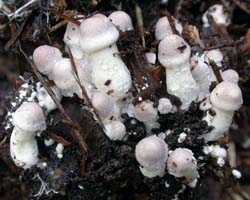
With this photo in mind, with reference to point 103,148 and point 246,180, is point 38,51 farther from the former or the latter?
point 246,180

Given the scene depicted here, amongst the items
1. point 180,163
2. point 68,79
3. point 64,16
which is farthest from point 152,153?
point 64,16

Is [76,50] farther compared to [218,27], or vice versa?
[218,27]

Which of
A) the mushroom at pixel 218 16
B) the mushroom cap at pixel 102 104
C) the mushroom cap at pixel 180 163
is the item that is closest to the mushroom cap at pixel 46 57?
the mushroom cap at pixel 102 104

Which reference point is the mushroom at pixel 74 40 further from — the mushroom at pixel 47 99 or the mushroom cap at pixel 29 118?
the mushroom cap at pixel 29 118

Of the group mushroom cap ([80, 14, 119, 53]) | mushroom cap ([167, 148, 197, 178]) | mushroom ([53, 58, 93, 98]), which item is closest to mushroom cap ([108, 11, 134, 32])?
mushroom cap ([80, 14, 119, 53])

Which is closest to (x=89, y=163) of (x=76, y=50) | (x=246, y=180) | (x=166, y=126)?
(x=166, y=126)

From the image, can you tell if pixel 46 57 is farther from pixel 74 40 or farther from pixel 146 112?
pixel 146 112

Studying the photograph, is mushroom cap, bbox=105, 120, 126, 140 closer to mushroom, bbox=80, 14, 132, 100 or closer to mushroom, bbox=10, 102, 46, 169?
mushroom, bbox=80, 14, 132, 100
